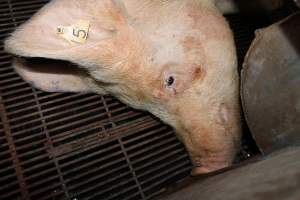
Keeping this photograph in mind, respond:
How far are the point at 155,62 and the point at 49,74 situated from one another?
63 centimetres

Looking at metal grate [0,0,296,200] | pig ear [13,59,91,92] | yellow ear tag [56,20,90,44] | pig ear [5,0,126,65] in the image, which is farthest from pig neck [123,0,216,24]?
metal grate [0,0,296,200]

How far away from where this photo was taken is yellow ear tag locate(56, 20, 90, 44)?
Result: 6.07ft

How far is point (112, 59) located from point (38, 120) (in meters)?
0.64

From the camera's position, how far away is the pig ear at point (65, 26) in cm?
184

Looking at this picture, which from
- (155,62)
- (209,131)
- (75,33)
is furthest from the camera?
(209,131)

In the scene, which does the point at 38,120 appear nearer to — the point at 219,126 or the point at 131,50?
the point at 131,50

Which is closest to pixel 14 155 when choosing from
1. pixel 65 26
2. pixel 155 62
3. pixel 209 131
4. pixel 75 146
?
pixel 75 146

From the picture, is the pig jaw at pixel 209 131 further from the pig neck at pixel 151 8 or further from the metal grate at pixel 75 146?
the pig neck at pixel 151 8

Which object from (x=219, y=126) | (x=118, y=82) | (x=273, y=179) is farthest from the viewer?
(x=219, y=126)

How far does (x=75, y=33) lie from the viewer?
72.9 inches

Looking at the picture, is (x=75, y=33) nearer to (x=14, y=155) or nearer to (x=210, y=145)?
(x=14, y=155)

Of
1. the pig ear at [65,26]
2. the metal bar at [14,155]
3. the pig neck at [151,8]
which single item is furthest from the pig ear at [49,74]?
the pig neck at [151,8]

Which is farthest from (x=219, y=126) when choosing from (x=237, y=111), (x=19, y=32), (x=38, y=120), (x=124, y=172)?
(x=19, y=32)

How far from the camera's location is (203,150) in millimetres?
2258
